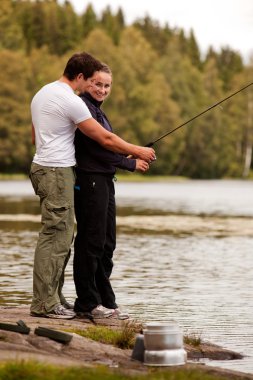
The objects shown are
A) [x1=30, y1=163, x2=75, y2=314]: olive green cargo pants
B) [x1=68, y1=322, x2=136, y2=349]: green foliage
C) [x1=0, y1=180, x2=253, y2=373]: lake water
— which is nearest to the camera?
[x1=68, y1=322, x2=136, y2=349]: green foliage

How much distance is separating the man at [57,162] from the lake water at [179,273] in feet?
3.65

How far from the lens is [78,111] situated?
8.32 m

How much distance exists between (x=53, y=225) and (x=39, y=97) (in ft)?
2.93

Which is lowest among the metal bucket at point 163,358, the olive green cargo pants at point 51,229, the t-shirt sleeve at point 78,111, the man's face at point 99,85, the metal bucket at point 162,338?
the metal bucket at point 163,358

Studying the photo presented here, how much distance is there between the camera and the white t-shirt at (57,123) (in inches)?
329

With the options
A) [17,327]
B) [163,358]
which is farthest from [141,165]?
[163,358]

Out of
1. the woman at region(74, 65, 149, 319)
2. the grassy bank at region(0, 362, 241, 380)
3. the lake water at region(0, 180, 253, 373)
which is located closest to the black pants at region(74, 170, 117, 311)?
the woman at region(74, 65, 149, 319)

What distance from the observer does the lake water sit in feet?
32.4

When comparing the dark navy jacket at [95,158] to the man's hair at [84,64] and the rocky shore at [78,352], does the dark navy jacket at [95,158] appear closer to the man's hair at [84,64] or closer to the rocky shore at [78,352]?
the man's hair at [84,64]

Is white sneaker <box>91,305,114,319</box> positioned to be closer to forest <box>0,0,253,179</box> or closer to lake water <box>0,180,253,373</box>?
lake water <box>0,180,253,373</box>

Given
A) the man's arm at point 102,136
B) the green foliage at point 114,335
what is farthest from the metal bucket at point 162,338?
the man's arm at point 102,136

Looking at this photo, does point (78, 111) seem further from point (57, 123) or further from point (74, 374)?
point (74, 374)

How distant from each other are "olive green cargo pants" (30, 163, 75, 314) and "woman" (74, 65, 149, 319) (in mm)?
117

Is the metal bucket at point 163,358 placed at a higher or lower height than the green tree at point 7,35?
lower
